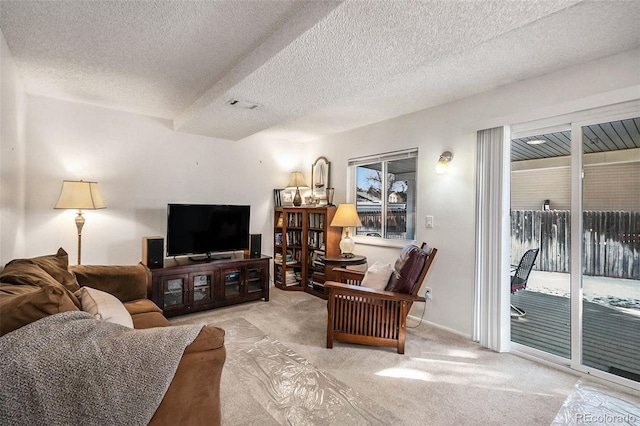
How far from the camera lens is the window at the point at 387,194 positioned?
147 inches

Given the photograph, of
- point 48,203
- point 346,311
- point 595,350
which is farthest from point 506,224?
point 48,203

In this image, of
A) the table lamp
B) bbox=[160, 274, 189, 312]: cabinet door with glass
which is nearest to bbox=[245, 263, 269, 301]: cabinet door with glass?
bbox=[160, 274, 189, 312]: cabinet door with glass

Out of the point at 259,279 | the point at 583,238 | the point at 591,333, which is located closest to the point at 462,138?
the point at 583,238

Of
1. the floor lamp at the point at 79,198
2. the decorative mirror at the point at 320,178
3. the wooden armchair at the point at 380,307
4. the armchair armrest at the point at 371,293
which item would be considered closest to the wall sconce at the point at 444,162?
the wooden armchair at the point at 380,307

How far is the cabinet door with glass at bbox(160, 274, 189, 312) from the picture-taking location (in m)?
3.33

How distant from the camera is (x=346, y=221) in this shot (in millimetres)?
3953

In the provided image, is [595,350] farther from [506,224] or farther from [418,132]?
[418,132]

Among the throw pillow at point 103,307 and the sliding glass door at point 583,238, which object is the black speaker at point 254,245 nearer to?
the throw pillow at point 103,307

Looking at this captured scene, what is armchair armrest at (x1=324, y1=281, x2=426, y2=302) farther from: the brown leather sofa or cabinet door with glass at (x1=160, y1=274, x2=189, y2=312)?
cabinet door with glass at (x1=160, y1=274, x2=189, y2=312)

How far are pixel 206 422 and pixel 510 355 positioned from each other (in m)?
2.57

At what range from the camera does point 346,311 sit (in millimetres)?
2744

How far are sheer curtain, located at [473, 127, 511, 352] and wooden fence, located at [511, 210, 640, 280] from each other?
176mm

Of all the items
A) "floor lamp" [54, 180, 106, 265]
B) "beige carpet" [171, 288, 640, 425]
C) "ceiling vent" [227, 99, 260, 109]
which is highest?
"ceiling vent" [227, 99, 260, 109]

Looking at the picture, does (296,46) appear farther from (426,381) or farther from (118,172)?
(118,172)
